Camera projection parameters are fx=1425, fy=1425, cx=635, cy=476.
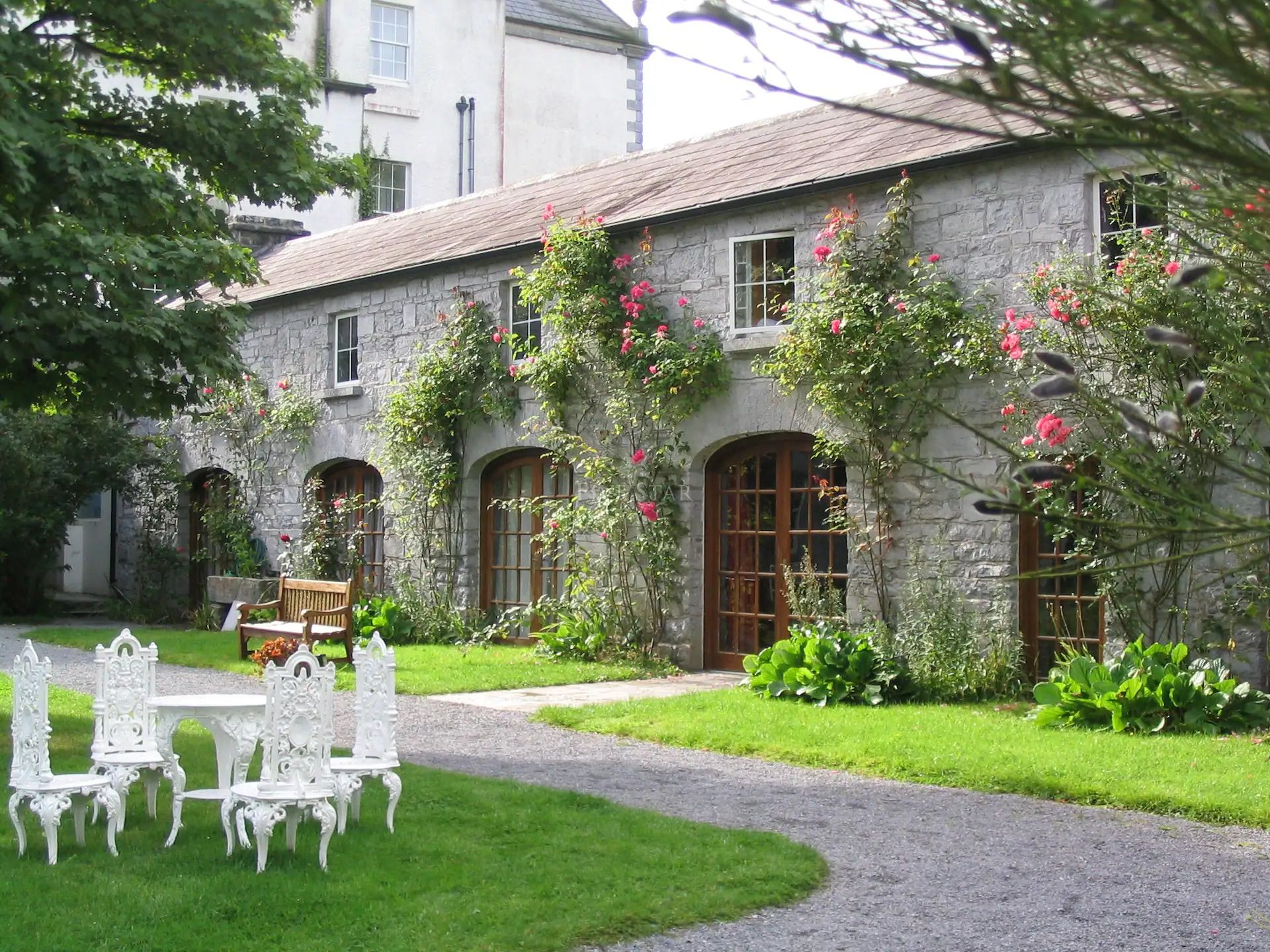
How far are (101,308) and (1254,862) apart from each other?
6.89 meters

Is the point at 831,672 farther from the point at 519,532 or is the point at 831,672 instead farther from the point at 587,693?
the point at 519,532

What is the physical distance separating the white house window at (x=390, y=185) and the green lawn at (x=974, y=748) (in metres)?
20.2

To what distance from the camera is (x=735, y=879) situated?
229 inches

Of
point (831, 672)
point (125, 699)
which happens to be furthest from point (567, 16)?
point (125, 699)

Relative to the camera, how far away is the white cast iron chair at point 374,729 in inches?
261

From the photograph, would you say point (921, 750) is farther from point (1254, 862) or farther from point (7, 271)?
point (7, 271)

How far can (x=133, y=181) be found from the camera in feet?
28.5

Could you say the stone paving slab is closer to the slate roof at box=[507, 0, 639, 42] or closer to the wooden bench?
the wooden bench

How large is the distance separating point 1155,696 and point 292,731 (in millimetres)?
5979

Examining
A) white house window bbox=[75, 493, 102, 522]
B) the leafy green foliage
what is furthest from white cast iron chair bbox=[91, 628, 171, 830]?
white house window bbox=[75, 493, 102, 522]

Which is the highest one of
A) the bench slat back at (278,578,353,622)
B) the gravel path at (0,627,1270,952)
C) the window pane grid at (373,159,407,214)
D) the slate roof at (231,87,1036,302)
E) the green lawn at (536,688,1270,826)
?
the window pane grid at (373,159,407,214)

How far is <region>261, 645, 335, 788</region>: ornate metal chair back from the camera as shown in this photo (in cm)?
595

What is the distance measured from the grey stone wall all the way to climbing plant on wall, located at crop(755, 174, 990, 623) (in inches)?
6.8

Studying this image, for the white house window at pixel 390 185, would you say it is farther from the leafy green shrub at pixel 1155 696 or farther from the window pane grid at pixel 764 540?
the leafy green shrub at pixel 1155 696
